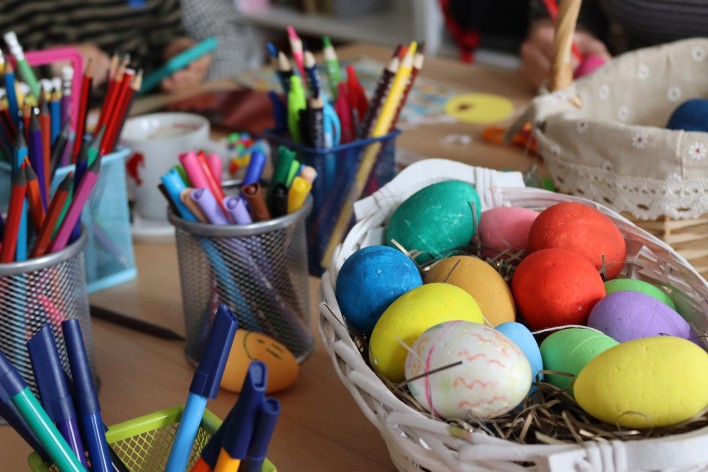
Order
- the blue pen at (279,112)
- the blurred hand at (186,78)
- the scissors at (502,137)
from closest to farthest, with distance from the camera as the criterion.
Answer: the blue pen at (279,112) → the scissors at (502,137) → the blurred hand at (186,78)

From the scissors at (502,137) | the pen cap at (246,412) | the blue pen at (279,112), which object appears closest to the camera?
the pen cap at (246,412)

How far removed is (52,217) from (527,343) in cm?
33

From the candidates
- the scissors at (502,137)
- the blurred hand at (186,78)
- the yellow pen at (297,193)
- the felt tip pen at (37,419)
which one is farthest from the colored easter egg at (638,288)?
the blurred hand at (186,78)

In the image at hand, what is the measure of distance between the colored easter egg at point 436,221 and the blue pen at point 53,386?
0.26 meters

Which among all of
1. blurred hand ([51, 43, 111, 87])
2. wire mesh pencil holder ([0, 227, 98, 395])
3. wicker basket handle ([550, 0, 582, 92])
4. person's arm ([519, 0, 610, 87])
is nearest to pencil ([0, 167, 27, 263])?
wire mesh pencil holder ([0, 227, 98, 395])

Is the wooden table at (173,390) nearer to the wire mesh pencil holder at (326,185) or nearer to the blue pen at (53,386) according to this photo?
the wire mesh pencil holder at (326,185)

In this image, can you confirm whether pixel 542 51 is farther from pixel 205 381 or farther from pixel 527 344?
pixel 205 381

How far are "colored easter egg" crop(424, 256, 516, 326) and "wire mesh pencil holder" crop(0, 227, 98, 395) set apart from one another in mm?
263

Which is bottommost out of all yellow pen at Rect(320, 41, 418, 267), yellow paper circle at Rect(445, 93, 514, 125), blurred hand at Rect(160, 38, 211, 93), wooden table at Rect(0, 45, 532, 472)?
wooden table at Rect(0, 45, 532, 472)

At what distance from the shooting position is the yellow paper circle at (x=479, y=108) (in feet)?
3.58

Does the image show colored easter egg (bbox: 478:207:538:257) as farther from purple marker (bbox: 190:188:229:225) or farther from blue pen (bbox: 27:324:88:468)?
blue pen (bbox: 27:324:88:468)

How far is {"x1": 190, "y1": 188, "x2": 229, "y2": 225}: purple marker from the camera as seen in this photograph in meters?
0.60

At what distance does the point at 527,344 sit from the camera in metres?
0.46

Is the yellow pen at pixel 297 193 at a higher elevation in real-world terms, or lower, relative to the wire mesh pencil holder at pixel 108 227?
higher
